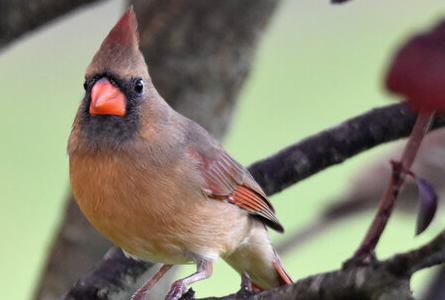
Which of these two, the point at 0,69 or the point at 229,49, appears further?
the point at 0,69

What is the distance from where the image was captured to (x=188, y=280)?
6.00ft

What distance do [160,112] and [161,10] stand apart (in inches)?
30.4

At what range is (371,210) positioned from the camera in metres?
2.24

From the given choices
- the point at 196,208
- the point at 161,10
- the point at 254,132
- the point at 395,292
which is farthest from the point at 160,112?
the point at 254,132

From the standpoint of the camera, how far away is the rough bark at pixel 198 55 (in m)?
2.50

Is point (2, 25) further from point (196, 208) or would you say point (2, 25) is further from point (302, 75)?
point (302, 75)

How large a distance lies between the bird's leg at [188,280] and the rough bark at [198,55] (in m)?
0.68

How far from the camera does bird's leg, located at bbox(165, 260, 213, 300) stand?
1784mm

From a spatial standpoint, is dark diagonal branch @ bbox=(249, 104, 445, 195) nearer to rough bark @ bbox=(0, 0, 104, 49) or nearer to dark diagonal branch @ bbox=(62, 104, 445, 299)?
dark diagonal branch @ bbox=(62, 104, 445, 299)

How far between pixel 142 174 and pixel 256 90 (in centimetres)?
444

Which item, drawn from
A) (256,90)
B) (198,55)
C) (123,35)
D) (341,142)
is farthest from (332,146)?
(256,90)

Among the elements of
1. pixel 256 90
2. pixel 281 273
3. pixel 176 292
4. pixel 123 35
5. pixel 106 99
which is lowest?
pixel 281 273

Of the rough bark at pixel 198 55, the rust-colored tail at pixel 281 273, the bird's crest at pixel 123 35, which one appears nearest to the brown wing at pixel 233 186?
the rust-colored tail at pixel 281 273

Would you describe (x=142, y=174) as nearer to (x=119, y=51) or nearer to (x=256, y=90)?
(x=119, y=51)
